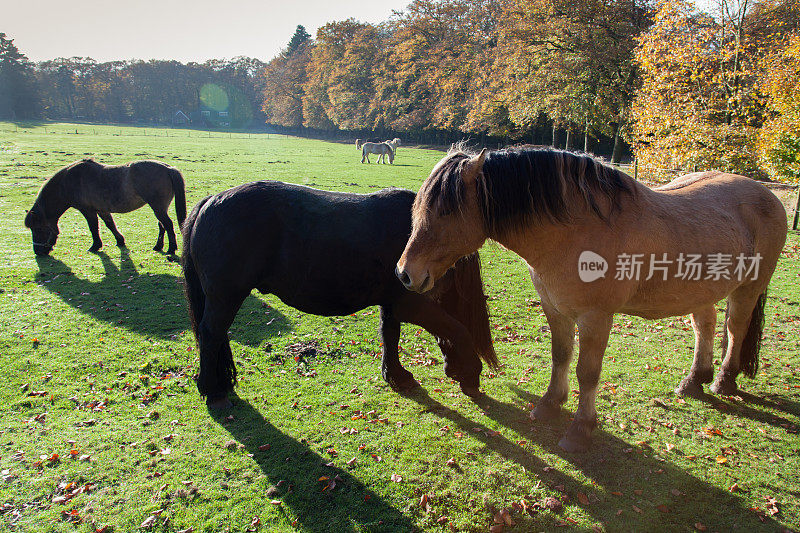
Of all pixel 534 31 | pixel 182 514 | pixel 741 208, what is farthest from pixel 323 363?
pixel 534 31

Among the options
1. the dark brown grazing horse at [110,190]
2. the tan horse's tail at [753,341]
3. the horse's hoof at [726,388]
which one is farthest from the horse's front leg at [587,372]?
the dark brown grazing horse at [110,190]

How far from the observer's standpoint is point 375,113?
5559 cm

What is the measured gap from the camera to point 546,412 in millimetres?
4125

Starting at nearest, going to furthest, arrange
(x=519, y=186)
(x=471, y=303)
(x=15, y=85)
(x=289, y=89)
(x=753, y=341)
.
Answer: (x=519, y=186) < (x=471, y=303) < (x=753, y=341) < (x=15, y=85) < (x=289, y=89)

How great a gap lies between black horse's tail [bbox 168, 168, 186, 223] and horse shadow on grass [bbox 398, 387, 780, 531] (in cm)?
826

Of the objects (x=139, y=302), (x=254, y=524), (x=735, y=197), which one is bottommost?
(x=254, y=524)

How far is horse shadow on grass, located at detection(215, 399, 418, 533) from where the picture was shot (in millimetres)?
2984

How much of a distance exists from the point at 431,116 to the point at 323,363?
146 feet

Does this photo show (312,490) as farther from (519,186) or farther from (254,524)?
(519,186)

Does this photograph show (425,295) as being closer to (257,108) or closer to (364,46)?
(364,46)

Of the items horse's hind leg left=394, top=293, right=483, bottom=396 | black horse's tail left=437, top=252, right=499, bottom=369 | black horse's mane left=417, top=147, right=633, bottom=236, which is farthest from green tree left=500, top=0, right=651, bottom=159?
horse's hind leg left=394, top=293, right=483, bottom=396

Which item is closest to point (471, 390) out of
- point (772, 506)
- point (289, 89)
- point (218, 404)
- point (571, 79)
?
point (772, 506)

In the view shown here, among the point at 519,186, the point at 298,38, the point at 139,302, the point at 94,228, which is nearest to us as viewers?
the point at 519,186

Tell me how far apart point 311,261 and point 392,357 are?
1.44m
